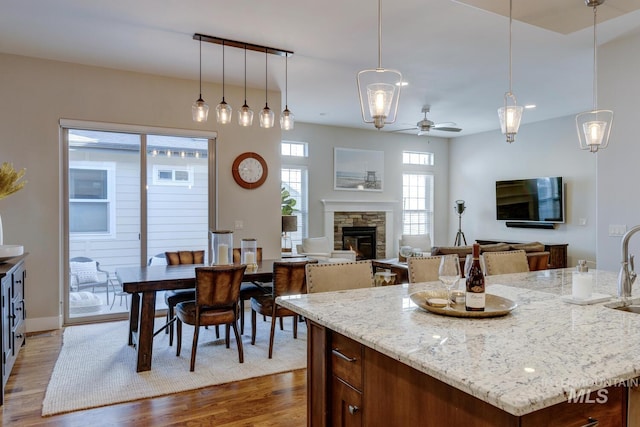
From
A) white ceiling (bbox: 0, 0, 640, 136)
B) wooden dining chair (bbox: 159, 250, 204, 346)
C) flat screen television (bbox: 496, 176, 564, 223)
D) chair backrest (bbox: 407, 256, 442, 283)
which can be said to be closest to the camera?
chair backrest (bbox: 407, 256, 442, 283)

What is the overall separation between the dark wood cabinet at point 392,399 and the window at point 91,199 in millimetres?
3962

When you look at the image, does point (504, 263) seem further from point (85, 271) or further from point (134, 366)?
point (85, 271)

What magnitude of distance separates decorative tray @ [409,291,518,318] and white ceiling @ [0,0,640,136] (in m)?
1.90

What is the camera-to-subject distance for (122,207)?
502cm

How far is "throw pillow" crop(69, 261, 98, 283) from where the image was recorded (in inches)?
189

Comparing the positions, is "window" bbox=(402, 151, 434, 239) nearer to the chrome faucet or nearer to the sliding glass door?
the sliding glass door

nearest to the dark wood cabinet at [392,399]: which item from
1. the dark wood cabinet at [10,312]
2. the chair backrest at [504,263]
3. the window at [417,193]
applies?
the chair backrest at [504,263]

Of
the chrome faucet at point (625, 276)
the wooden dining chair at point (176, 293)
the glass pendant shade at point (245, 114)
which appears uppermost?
the glass pendant shade at point (245, 114)

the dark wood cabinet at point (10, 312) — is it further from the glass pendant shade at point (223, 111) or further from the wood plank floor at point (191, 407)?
the glass pendant shade at point (223, 111)

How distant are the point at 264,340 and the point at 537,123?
637 cm

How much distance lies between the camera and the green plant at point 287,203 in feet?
24.3

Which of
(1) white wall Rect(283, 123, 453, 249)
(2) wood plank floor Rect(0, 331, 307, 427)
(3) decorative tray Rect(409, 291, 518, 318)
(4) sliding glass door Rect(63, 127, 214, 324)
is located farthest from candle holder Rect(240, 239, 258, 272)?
(1) white wall Rect(283, 123, 453, 249)

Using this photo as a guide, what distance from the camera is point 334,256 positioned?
21.8 ft

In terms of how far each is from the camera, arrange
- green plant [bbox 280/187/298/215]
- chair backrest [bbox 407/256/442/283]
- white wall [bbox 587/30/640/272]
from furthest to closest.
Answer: green plant [bbox 280/187/298/215] < white wall [bbox 587/30/640/272] < chair backrest [bbox 407/256/442/283]
